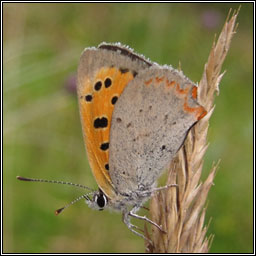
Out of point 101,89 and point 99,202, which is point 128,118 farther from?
point 99,202

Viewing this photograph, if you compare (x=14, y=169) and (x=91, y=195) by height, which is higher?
(x=14, y=169)

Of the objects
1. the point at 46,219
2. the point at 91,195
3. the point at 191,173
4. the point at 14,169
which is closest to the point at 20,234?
the point at 46,219

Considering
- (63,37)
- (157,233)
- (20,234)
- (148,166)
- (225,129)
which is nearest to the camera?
(157,233)

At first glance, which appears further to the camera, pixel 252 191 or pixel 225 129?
pixel 225 129

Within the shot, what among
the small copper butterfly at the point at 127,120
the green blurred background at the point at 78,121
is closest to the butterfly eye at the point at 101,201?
the small copper butterfly at the point at 127,120

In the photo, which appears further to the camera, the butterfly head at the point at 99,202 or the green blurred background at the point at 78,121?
the green blurred background at the point at 78,121

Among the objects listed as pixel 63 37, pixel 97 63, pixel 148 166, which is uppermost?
pixel 63 37

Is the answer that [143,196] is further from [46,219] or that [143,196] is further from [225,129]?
[225,129]

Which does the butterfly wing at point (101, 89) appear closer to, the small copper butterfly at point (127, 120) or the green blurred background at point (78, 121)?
the small copper butterfly at point (127, 120)
